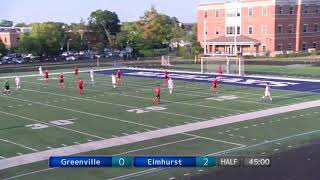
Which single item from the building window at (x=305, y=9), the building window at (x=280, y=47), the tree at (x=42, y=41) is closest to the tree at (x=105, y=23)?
the tree at (x=42, y=41)

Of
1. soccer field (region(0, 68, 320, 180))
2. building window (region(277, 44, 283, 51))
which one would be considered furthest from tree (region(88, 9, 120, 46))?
soccer field (region(0, 68, 320, 180))

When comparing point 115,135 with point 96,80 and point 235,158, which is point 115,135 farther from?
point 96,80

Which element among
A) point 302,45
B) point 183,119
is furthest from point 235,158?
point 302,45

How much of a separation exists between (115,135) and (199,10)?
6605 centimetres

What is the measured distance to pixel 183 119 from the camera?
76.0ft

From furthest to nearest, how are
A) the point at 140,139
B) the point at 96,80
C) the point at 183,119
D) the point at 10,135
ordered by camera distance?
the point at 96,80
the point at 183,119
the point at 10,135
the point at 140,139

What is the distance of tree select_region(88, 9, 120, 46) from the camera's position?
11388 centimetres

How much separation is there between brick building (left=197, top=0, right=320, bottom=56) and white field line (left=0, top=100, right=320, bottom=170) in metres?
49.5

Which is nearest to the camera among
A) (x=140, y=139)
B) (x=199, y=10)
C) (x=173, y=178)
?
(x=173, y=178)

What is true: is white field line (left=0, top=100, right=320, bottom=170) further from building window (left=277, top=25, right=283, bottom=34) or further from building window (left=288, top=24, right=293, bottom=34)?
building window (left=288, top=24, right=293, bottom=34)

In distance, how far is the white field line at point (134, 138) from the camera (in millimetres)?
16516

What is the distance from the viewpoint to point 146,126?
21.6 meters

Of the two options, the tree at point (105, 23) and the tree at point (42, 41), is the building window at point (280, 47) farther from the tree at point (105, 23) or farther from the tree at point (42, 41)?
the tree at point (105, 23)

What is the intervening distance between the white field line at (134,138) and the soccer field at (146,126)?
4 centimetres
